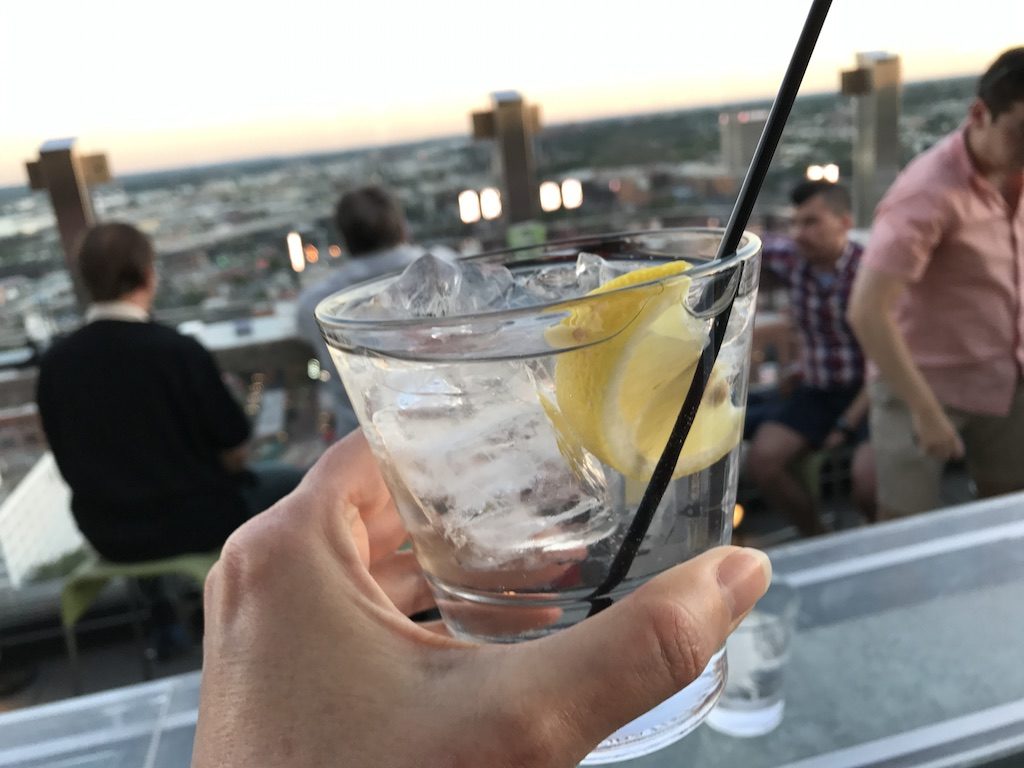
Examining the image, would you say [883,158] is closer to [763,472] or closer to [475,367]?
[763,472]

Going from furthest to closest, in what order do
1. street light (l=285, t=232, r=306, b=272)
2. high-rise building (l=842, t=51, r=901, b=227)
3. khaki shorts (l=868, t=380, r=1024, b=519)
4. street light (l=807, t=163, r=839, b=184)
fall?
street light (l=285, t=232, r=306, b=272), high-rise building (l=842, t=51, r=901, b=227), street light (l=807, t=163, r=839, b=184), khaki shorts (l=868, t=380, r=1024, b=519)

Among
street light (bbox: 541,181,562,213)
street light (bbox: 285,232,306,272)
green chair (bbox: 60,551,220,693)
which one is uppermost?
street light (bbox: 541,181,562,213)

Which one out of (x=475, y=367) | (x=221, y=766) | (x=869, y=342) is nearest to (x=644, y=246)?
(x=475, y=367)

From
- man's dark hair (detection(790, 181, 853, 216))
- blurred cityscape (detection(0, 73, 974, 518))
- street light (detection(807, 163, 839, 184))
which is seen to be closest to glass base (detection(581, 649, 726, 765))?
man's dark hair (detection(790, 181, 853, 216))

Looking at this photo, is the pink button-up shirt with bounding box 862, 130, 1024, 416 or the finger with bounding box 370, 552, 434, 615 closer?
the finger with bounding box 370, 552, 434, 615

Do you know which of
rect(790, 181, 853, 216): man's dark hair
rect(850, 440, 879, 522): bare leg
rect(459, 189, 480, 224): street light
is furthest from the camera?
rect(459, 189, 480, 224): street light

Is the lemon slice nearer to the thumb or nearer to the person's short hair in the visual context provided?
the thumb
